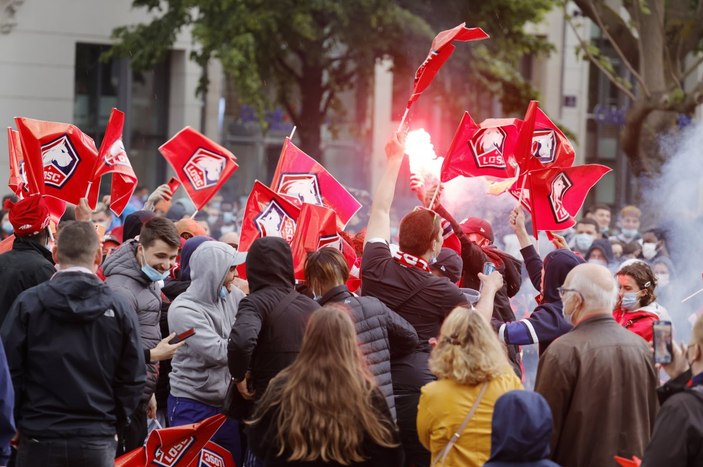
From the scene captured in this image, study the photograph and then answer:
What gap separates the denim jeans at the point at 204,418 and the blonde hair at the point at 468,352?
2112 mm

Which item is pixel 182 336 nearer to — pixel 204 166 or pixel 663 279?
pixel 204 166

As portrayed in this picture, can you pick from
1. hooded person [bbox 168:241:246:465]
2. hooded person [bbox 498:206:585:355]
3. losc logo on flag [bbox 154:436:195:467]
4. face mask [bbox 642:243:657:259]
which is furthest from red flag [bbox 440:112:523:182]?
face mask [bbox 642:243:657:259]

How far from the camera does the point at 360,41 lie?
65.6ft

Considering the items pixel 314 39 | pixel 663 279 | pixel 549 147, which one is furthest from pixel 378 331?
pixel 314 39

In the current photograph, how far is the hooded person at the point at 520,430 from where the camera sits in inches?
175

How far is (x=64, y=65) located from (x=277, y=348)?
18.2 metres

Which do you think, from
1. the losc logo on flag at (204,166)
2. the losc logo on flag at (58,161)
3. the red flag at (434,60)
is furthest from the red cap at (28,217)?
the losc logo on flag at (204,166)

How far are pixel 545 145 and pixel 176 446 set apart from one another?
3702 mm

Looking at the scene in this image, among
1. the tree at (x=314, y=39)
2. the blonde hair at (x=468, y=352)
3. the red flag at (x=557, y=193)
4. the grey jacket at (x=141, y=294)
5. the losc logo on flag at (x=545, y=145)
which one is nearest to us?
the blonde hair at (x=468, y=352)

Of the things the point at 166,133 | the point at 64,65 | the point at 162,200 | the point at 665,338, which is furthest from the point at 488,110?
the point at 665,338

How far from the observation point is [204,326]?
6742 millimetres

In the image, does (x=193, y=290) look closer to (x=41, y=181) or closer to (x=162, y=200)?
(x=41, y=181)

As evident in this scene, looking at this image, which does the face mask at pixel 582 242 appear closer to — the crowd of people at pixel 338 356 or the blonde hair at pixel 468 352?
the crowd of people at pixel 338 356

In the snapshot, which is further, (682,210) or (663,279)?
(682,210)
